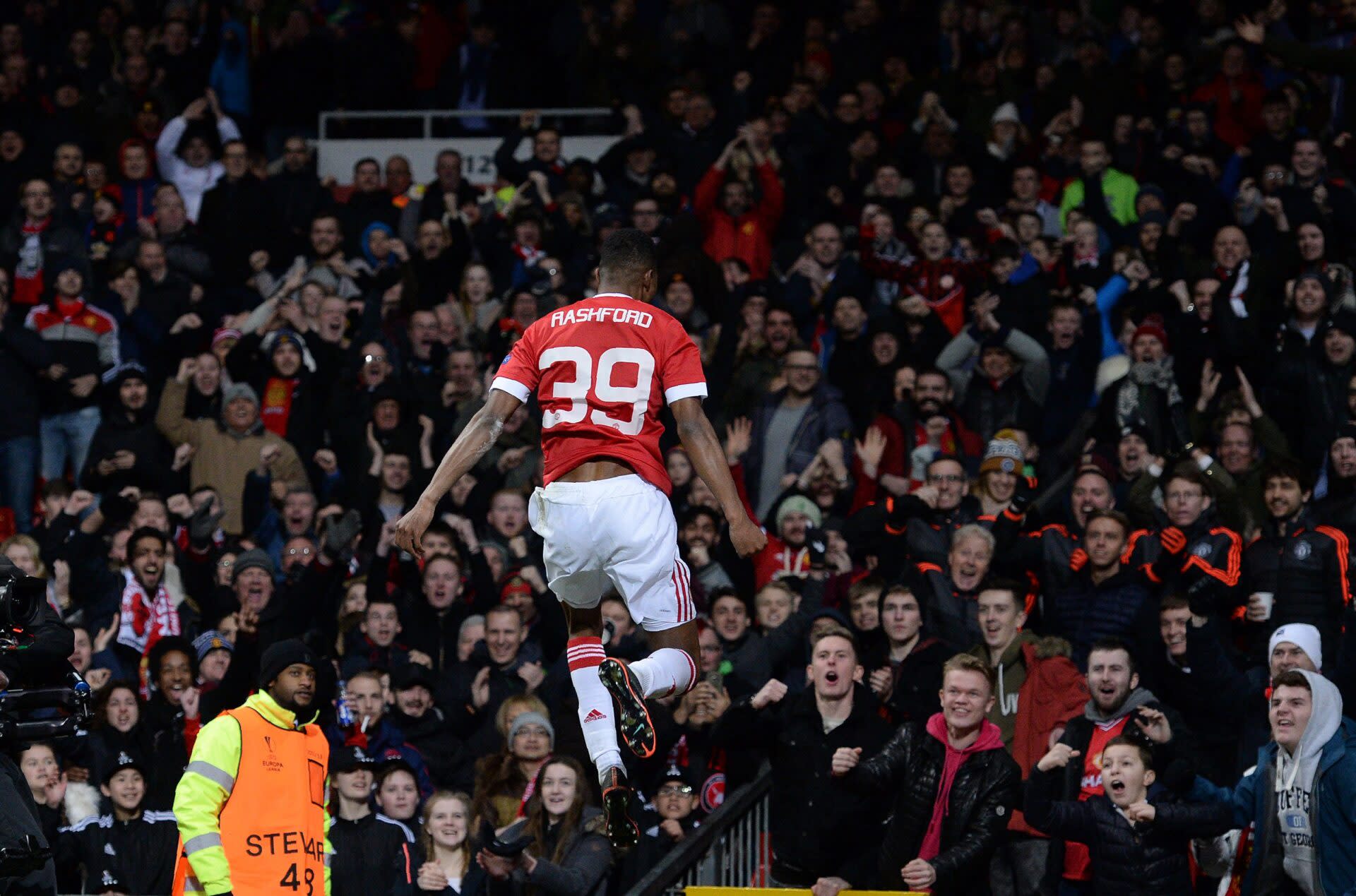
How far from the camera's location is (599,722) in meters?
8.05

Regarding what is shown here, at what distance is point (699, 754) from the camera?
11430mm

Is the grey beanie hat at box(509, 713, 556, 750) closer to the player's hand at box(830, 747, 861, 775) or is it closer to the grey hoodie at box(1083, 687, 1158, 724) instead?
the player's hand at box(830, 747, 861, 775)

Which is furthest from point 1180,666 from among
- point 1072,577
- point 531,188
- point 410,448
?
point 531,188

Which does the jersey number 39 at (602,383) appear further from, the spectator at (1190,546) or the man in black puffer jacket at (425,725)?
the man in black puffer jacket at (425,725)

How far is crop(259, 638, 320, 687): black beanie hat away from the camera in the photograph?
9680 mm

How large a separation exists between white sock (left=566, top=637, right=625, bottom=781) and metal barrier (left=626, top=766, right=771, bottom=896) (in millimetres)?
1847

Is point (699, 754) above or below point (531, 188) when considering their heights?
below

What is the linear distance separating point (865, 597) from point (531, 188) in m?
7.43

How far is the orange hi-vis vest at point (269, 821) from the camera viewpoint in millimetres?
9367

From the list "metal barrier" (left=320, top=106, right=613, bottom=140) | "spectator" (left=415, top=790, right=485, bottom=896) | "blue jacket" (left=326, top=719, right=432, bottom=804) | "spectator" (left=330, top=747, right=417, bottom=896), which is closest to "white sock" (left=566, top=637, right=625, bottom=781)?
"spectator" (left=415, top=790, right=485, bottom=896)

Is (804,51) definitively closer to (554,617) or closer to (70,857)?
(554,617)

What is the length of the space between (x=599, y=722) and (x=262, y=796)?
2.21 meters

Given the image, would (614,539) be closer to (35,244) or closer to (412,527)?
(412,527)

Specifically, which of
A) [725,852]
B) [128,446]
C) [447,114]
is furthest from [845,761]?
[447,114]
